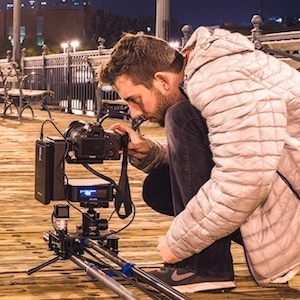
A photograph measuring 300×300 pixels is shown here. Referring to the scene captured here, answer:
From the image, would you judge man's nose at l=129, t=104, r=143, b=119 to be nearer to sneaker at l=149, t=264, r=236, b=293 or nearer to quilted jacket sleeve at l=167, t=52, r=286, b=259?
quilted jacket sleeve at l=167, t=52, r=286, b=259

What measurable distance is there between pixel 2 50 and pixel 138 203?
242 feet

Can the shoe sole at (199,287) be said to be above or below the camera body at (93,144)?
below

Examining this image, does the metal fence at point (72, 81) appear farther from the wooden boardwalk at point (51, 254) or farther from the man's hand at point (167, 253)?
the man's hand at point (167, 253)

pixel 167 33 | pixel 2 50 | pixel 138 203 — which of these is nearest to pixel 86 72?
pixel 167 33

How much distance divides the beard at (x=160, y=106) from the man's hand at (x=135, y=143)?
142mm

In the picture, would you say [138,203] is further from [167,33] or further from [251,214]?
[167,33]

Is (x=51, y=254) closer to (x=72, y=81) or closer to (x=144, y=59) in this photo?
(x=144, y=59)

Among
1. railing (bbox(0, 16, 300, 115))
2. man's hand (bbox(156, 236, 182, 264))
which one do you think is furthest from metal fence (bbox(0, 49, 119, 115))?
man's hand (bbox(156, 236, 182, 264))

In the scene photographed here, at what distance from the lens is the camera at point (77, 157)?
2777 millimetres

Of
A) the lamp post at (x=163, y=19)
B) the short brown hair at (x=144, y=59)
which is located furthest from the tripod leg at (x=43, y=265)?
the lamp post at (x=163, y=19)

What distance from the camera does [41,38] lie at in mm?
92688

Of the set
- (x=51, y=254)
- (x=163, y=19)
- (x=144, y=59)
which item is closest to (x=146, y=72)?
(x=144, y=59)

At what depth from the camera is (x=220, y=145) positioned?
2447mm

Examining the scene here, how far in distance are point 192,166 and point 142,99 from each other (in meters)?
0.27
